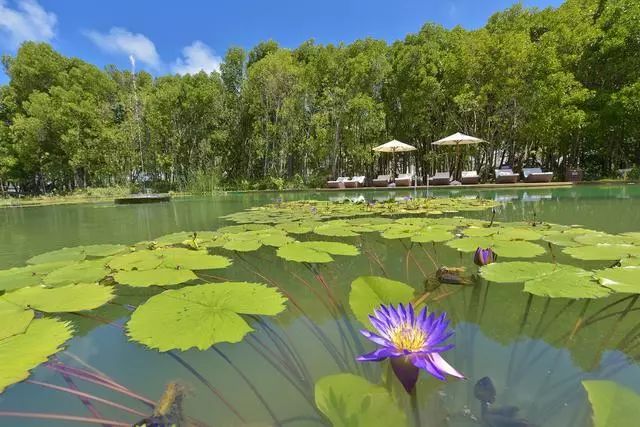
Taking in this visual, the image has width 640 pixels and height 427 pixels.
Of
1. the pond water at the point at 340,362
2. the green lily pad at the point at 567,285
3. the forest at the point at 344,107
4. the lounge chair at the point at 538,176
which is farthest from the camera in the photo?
the forest at the point at 344,107

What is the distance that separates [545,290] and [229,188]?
1600 cm

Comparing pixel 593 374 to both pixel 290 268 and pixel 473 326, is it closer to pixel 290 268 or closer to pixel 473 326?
pixel 473 326

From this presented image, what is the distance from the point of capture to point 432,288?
1.32 m

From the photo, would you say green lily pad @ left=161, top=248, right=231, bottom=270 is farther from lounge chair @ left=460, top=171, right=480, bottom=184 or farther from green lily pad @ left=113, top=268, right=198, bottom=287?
lounge chair @ left=460, top=171, right=480, bottom=184

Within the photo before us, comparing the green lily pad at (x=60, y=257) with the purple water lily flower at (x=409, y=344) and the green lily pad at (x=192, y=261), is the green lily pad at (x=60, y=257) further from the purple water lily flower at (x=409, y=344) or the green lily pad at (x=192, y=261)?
the purple water lily flower at (x=409, y=344)

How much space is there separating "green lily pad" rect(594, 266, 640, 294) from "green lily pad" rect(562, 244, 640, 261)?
19 cm

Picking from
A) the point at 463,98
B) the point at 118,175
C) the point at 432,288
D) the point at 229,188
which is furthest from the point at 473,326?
the point at 118,175

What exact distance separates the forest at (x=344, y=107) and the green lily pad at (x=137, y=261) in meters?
12.1

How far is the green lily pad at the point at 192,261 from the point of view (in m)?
1.60

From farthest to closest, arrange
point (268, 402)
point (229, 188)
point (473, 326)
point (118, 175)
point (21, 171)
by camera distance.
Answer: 1. point (21, 171)
2. point (118, 175)
3. point (229, 188)
4. point (473, 326)
5. point (268, 402)

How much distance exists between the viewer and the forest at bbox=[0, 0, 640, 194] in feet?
38.5

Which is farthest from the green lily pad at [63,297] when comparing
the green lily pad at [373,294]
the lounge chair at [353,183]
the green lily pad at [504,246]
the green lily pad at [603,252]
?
the lounge chair at [353,183]

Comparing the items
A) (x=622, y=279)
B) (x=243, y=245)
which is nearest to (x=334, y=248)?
(x=243, y=245)

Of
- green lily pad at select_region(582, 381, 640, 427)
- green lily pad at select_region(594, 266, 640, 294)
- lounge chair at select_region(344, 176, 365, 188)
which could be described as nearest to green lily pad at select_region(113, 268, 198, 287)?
green lily pad at select_region(582, 381, 640, 427)
